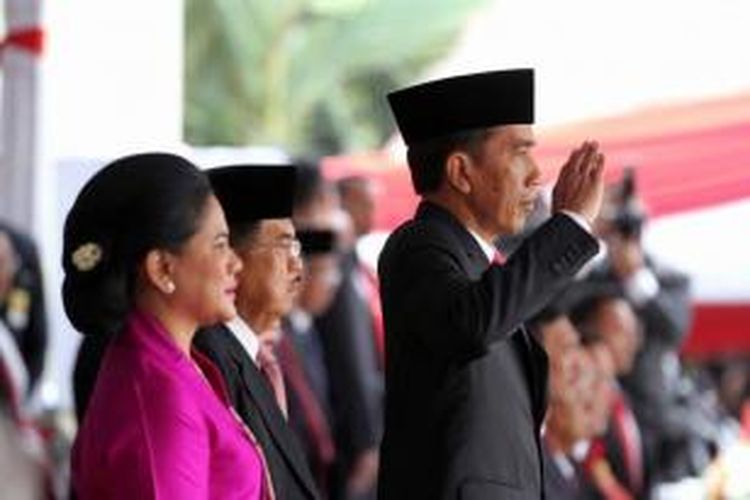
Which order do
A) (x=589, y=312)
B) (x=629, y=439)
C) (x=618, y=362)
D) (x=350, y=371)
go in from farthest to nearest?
1. (x=618, y=362)
2. (x=589, y=312)
3. (x=350, y=371)
4. (x=629, y=439)

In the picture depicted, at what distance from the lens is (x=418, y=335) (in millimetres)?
3764

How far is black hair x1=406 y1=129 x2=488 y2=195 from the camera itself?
3.89 meters

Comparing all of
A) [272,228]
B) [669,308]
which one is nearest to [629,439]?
[669,308]

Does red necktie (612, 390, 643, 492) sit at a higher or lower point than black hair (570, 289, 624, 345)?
lower

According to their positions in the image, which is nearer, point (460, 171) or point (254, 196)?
point (460, 171)

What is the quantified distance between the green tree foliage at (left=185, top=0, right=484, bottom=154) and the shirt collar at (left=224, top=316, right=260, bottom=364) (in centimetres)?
2158

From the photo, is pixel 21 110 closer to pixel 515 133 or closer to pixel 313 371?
pixel 313 371

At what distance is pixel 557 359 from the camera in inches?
267

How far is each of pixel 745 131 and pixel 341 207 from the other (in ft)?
4.88

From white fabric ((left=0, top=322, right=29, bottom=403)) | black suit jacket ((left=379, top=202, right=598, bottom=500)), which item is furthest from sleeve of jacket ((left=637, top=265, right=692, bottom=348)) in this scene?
black suit jacket ((left=379, top=202, right=598, bottom=500))

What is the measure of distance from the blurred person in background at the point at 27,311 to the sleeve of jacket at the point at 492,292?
3.69 meters

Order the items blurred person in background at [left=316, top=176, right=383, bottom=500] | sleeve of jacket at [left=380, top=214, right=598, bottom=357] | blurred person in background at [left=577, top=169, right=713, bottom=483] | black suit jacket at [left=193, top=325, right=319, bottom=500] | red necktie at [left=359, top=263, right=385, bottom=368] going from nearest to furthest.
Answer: sleeve of jacket at [left=380, top=214, right=598, bottom=357], black suit jacket at [left=193, top=325, right=319, bottom=500], blurred person in background at [left=316, top=176, right=383, bottom=500], red necktie at [left=359, top=263, right=385, bottom=368], blurred person in background at [left=577, top=169, right=713, bottom=483]

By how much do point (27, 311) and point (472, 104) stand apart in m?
3.79

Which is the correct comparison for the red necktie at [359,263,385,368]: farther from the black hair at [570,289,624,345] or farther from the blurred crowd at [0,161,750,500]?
the black hair at [570,289,624,345]
